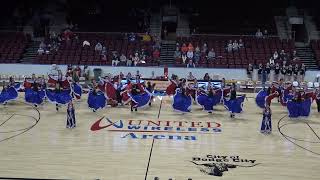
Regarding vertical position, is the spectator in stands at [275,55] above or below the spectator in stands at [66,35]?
below

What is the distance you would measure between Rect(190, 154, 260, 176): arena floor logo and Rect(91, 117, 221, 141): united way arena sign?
2492 millimetres

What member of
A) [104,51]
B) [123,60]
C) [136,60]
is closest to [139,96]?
[136,60]

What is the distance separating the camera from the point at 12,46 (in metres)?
36.0

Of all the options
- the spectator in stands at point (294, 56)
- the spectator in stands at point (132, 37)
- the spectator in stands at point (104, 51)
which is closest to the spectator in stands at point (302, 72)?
the spectator in stands at point (294, 56)

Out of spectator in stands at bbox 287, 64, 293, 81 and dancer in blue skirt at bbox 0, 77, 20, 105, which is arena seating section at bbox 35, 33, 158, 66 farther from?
dancer in blue skirt at bbox 0, 77, 20, 105

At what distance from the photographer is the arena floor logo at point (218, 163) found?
562 inches

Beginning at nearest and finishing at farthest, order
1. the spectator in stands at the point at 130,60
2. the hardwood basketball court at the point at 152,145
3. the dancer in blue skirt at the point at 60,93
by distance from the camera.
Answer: the hardwood basketball court at the point at 152,145, the dancer in blue skirt at the point at 60,93, the spectator in stands at the point at 130,60

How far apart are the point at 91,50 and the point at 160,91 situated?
27.8 feet

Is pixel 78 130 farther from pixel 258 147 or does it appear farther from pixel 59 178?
pixel 258 147

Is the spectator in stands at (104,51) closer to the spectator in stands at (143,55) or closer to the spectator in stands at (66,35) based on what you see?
the spectator in stands at (143,55)

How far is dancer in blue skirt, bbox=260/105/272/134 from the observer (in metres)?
18.7

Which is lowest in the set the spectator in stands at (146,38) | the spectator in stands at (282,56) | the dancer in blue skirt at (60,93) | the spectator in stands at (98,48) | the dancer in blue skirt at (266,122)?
the dancer in blue skirt at (266,122)

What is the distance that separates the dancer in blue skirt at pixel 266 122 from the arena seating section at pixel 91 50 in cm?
1550

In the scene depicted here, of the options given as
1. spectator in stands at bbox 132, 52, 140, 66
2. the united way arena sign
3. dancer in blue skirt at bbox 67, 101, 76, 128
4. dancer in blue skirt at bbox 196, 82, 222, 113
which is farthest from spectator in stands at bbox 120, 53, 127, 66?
dancer in blue skirt at bbox 67, 101, 76, 128
